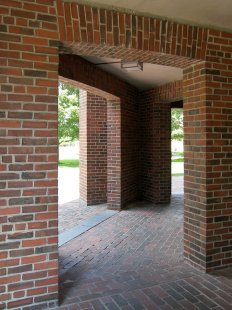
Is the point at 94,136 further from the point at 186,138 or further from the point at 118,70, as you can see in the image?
the point at 186,138

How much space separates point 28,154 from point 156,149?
570cm

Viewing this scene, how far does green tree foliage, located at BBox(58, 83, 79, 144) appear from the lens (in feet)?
59.7

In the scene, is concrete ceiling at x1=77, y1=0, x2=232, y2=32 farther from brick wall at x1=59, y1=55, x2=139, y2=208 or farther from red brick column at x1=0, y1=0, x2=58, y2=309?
brick wall at x1=59, y1=55, x2=139, y2=208

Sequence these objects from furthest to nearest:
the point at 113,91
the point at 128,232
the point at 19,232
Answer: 1. the point at 113,91
2. the point at 128,232
3. the point at 19,232

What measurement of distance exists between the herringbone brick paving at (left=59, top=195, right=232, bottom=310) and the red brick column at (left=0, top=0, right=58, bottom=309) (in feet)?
1.74

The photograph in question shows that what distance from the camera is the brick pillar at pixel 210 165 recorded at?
385cm

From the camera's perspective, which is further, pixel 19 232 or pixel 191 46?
pixel 191 46

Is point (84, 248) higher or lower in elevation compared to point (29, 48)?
lower

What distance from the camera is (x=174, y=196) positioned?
30.4ft

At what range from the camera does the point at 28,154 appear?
2.99 metres

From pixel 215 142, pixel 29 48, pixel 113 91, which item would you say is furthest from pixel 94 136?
pixel 29 48

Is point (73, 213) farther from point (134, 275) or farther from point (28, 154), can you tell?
point (28, 154)

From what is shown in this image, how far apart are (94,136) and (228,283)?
5.54 meters

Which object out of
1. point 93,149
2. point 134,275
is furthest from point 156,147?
point 134,275
